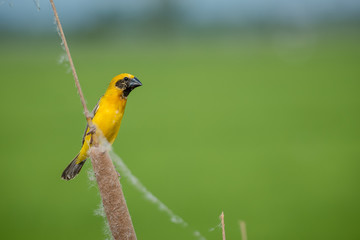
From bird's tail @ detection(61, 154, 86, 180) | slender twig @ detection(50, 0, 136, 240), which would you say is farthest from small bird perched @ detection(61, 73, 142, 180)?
slender twig @ detection(50, 0, 136, 240)

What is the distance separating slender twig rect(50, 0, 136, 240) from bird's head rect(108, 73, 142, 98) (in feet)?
1.63

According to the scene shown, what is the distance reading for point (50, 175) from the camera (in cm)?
733

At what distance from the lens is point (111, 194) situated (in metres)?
0.74

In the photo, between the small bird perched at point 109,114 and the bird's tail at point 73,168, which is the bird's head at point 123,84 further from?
the bird's tail at point 73,168

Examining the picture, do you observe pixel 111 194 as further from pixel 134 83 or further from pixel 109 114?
pixel 109 114

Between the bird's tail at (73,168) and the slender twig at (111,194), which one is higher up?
the bird's tail at (73,168)

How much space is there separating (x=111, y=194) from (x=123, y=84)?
0.65 metres

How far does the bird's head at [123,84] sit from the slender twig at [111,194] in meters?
0.50

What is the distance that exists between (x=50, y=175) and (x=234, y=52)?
22.9 metres

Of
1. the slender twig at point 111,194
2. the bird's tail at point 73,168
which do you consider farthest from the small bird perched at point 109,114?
the slender twig at point 111,194

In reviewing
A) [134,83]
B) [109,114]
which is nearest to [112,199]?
[134,83]

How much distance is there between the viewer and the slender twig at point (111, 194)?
707 mm

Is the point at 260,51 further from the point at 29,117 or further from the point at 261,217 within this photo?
the point at 261,217

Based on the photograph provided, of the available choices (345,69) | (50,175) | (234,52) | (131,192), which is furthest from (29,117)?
(234,52)
